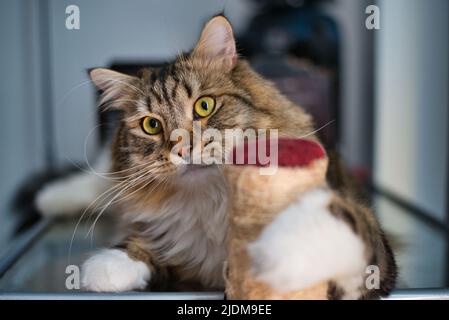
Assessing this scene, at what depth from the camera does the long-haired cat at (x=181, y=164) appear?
89 centimetres

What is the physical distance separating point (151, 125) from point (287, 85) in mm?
993

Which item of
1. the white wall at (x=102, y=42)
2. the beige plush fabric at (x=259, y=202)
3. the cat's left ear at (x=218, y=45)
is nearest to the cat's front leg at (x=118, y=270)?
the beige plush fabric at (x=259, y=202)

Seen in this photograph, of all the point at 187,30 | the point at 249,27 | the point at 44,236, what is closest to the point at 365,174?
the point at 249,27

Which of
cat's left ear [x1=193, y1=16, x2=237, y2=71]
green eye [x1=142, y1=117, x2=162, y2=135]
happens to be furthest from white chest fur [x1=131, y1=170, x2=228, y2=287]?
cat's left ear [x1=193, y1=16, x2=237, y2=71]

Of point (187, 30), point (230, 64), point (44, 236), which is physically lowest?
point (44, 236)

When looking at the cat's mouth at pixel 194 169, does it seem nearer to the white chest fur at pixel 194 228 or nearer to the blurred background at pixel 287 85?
the white chest fur at pixel 194 228

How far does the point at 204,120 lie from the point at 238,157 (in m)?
0.20

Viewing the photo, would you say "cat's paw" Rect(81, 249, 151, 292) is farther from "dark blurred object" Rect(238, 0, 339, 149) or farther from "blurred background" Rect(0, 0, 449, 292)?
"dark blurred object" Rect(238, 0, 339, 149)

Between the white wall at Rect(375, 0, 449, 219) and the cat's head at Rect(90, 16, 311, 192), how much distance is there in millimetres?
869

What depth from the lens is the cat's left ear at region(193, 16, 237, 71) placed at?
35.4 inches

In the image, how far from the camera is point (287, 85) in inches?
72.5

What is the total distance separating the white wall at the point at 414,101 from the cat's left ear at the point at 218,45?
931 millimetres
